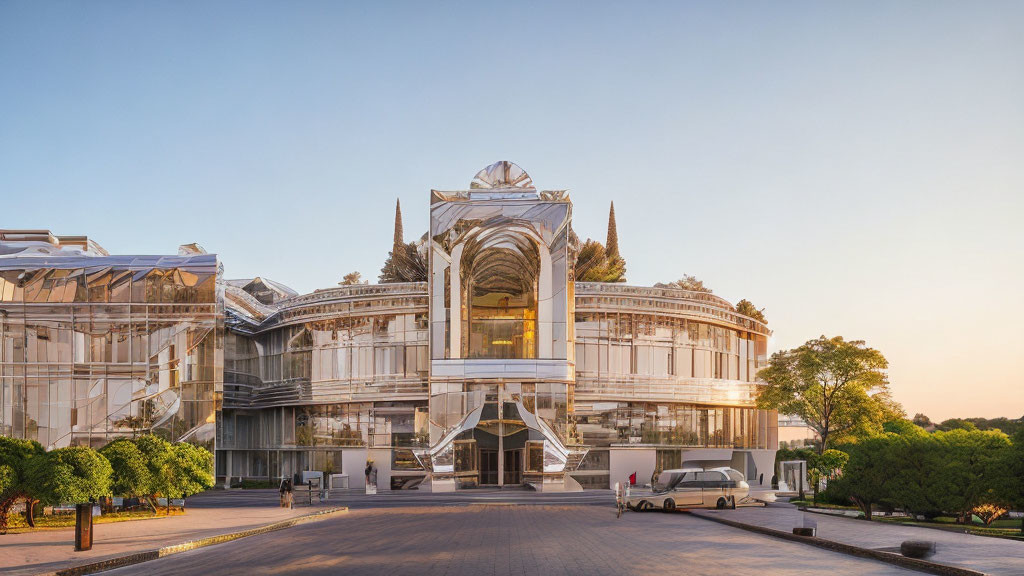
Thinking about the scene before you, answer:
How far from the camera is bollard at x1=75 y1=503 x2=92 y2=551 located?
23641mm

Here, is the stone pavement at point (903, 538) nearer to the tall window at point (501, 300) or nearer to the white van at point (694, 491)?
the white van at point (694, 491)

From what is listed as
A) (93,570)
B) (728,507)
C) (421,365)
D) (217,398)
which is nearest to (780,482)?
(728,507)

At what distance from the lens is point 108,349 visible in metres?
58.5

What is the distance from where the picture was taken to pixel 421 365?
6209 cm

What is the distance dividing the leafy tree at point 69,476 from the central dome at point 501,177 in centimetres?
3398

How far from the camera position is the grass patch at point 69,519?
3105cm

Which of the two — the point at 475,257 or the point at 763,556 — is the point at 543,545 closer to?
the point at 763,556

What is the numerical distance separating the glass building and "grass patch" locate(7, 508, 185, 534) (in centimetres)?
1947

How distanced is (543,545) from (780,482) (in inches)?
1452

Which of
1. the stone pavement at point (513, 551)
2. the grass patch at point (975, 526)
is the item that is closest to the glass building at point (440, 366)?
the stone pavement at point (513, 551)

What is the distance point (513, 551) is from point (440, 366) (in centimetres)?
3450

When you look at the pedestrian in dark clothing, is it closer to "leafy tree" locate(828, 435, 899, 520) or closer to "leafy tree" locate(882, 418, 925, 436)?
"leafy tree" locate(828, 435, 899, 520)

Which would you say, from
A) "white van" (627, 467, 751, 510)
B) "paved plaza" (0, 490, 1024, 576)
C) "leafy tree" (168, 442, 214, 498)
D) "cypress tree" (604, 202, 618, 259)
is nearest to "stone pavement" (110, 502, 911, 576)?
"paved plaza" (0, 490, 1024, 576)

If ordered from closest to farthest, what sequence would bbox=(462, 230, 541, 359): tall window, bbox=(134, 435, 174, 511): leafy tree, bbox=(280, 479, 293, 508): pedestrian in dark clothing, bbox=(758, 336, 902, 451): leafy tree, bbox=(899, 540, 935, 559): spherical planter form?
1. bbox=(899, 540, 935, 559): spherical planter
2. bbox=(134, 435, 174, 511): leafy tree
3. bbox=(280, 479, 293, 508): pedestrian in dark clothing
4. bbox=(758, 336, 902, 451): leafy tree
5. bbox=(462, 230, 541, 359): tall window
